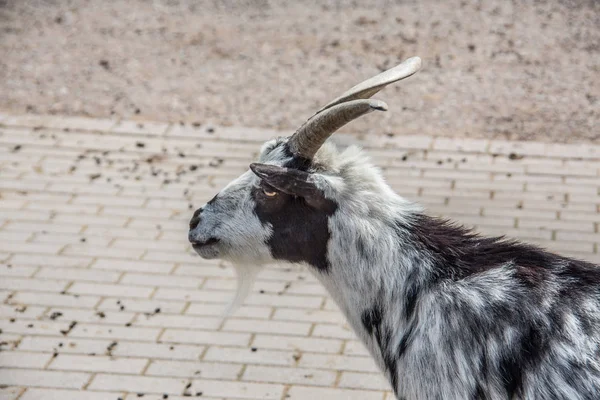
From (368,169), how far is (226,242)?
0.67 metres

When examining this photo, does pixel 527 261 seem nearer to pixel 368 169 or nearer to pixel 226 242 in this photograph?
pixel 368 169

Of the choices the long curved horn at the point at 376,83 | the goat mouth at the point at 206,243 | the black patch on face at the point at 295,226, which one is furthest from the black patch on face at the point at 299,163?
the goat mouth at the point at 206,243

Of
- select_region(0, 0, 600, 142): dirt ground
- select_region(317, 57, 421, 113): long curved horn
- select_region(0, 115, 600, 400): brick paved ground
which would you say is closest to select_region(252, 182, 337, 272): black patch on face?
select_region(317, 57, 421, 113): long curved horn

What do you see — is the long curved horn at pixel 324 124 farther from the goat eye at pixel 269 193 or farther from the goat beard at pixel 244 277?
the goat beard at pixel 244 277

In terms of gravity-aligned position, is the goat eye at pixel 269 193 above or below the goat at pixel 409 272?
above

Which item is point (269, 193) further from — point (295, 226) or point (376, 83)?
point (376, 83)

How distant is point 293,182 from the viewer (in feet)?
13.3

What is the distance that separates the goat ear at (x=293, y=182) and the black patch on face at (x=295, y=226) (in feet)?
0.14

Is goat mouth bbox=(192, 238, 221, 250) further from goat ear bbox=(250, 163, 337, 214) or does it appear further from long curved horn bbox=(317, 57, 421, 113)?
long curved horn bbox=(317, 57, 421, 113)

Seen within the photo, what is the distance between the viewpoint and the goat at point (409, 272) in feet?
12.1

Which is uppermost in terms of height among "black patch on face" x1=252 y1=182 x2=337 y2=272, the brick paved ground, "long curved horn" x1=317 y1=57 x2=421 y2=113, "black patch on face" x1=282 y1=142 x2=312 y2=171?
"long curved horn" x1=317 y1=57 x2=421 y2=113

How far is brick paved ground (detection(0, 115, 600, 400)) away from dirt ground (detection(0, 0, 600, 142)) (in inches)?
16.9

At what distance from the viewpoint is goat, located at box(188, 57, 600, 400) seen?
3.68 metres

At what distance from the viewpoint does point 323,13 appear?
1044 cm
